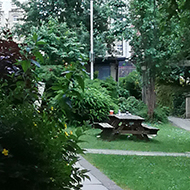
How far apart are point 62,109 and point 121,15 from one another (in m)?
16.3

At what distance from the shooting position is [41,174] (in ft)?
6.39

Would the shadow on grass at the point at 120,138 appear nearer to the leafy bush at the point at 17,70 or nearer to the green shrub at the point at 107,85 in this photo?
the green shrub at the point at 107,85

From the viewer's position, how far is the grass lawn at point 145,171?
18.3 feet

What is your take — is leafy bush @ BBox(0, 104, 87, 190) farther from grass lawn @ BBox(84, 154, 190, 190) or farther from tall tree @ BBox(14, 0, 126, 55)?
tall tree @ BBox(14, 0, 126, 55)

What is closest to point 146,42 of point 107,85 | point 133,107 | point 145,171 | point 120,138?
point 107,85

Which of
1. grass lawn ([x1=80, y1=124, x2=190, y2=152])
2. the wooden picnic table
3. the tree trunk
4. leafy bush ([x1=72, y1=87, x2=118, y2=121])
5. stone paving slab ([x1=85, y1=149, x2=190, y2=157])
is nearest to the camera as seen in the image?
stone paving slab ([x1=85, y1=149, x2=190, y2=157])

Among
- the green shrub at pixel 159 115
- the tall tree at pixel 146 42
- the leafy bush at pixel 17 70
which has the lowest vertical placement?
the green shrub at pixel 159 115

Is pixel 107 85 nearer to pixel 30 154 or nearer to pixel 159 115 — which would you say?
pixel 159 115

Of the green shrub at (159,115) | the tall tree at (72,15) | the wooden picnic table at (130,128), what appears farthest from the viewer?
the tall tree at (72,15)

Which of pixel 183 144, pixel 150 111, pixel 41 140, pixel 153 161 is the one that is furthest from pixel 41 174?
pixel 150 111

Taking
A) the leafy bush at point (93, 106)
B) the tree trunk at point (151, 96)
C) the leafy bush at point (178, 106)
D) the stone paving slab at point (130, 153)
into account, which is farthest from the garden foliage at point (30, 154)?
the leafy bush at point (178, 106)

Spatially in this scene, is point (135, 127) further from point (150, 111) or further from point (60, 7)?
point (60, 7)

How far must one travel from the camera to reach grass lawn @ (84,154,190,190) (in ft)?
18.3

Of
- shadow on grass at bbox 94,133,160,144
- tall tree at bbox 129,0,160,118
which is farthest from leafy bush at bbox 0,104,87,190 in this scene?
tall tree at bbox 129,0,160,118
